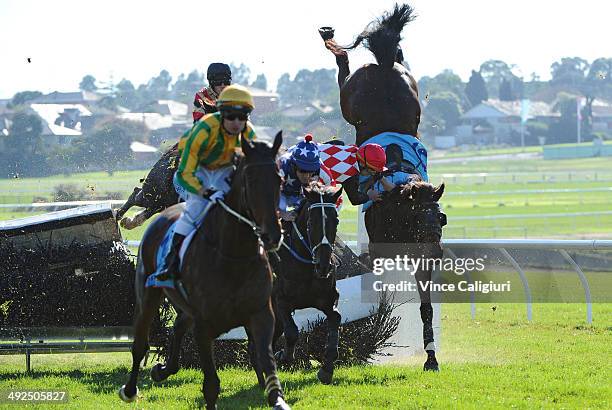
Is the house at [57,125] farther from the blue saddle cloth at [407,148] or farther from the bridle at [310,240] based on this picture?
the bridle at [310,240]

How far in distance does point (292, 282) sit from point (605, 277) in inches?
476

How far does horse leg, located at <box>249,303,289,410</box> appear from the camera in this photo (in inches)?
234

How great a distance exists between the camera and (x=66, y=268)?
9.73 m

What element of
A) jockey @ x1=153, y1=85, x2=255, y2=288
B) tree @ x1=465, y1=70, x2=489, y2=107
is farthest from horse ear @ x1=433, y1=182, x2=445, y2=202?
tree @ x1=465, y1=70, x2=489, y2=107

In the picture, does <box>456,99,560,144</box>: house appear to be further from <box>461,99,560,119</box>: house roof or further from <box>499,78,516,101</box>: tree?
<box>499,78,516,101</box>: tree

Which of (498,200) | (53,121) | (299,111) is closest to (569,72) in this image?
(299,111)

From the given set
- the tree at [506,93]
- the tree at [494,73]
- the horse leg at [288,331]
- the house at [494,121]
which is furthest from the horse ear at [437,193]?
the tree at [494,73]

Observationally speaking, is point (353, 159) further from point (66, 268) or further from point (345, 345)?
point (66, 268)

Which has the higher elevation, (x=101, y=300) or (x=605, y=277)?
(x=101, y=300)

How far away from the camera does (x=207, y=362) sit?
6.50 meters

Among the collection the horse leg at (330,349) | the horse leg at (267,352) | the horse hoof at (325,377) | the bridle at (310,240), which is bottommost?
the horse hoof at (325,377)

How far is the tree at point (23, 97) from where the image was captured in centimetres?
5191

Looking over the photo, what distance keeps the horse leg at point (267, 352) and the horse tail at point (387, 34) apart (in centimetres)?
502

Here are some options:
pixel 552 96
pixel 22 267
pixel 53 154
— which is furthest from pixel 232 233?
pixel 552 96
